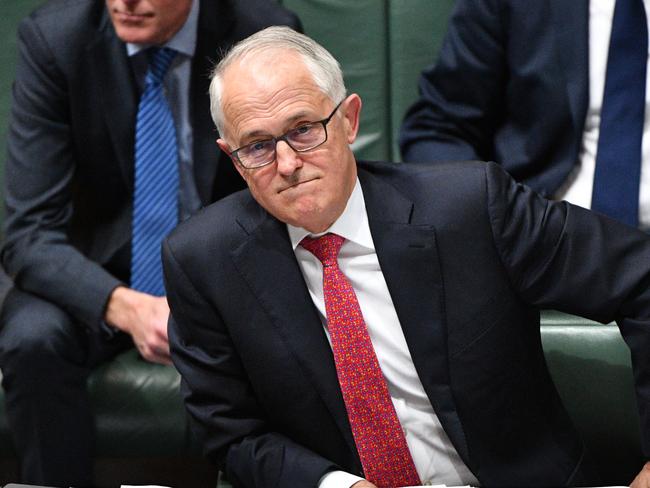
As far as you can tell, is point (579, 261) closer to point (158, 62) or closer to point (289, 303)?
point (289, 303)

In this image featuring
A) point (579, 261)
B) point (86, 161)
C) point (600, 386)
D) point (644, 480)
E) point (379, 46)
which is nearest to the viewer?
point (644, 480)

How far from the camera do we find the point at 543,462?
1.73 meters

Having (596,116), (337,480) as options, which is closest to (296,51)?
(337,480)

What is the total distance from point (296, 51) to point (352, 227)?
28 cm

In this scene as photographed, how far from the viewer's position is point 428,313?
5.45 ft

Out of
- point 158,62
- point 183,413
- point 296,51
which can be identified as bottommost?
point 183,413

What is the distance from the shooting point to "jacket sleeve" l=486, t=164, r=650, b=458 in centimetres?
161

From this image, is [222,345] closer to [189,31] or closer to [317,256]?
[317,256]

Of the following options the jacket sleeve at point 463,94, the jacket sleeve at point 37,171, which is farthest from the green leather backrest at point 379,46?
the jacket sleeve at point 37,171

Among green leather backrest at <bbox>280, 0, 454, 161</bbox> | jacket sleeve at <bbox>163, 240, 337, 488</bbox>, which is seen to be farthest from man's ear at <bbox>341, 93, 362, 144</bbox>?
green leather backrest at <bbox>280, 0, 454, 161</bbox>

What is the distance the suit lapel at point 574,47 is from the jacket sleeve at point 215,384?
3.23ft

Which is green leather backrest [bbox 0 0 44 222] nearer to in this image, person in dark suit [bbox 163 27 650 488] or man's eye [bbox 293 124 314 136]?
person in dark suit [bbox 163 27 650 488]

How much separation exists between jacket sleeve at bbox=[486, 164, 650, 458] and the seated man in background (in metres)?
0.65

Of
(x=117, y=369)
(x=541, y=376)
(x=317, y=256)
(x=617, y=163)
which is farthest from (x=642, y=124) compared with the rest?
(x=117, y=369)
